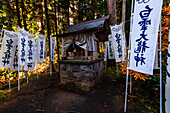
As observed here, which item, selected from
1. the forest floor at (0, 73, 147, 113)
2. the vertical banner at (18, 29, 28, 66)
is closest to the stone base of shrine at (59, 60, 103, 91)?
the forest floor at (0, 73, 147, 113)

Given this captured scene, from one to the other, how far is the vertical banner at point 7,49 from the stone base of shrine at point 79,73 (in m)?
3.47

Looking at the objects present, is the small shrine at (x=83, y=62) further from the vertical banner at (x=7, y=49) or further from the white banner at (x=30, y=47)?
the vertical banner at (x=7, y=49)

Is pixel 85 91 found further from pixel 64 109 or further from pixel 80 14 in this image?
pixel 80 14

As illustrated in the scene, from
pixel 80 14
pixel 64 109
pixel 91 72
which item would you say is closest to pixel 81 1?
pixel 80 14

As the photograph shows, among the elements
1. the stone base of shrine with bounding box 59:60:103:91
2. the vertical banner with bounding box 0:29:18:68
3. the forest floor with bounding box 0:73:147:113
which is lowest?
the forest floor with bounding box 0:73:147:113

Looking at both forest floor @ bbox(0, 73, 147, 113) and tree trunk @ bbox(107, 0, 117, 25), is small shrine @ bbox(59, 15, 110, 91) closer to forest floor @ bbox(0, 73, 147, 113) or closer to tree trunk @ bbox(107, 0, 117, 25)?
forest floor @ bbox(0, 73, 147, 113)

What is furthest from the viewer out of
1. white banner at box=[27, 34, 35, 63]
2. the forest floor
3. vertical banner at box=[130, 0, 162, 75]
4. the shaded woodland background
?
white banner at box=[27, 34, 35, 63]

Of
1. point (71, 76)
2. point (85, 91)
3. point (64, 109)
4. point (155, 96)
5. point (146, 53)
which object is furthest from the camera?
point (71, 76)

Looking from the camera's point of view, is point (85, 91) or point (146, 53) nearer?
point (146, 53)

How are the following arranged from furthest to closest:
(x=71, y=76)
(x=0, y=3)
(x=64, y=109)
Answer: (x=0, y=3), (x=71, y=76), (x=64, y=109)

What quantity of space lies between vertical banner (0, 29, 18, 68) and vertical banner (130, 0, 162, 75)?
727 centimetres

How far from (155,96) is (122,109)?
6.99 ft

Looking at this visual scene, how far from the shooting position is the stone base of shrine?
4.99m

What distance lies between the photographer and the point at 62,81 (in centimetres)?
586
